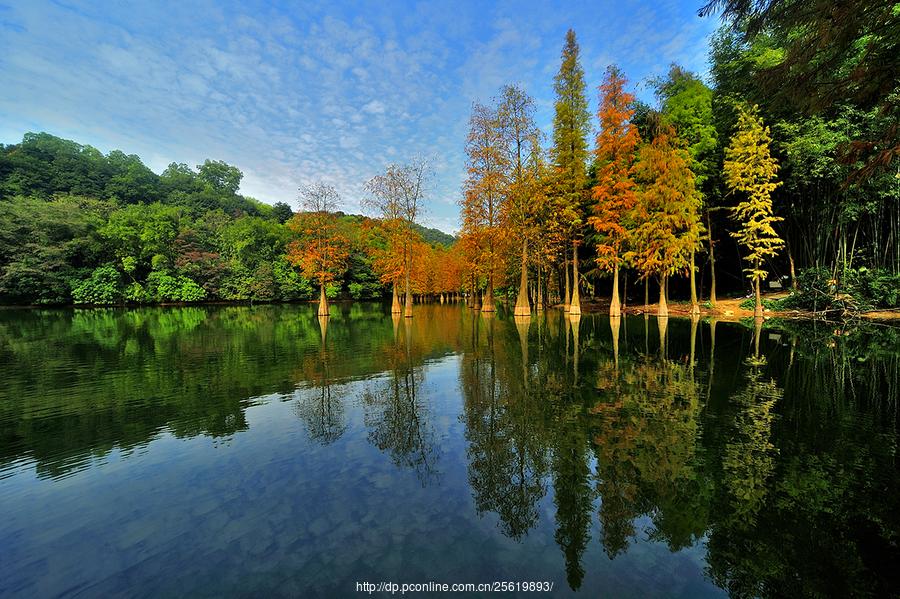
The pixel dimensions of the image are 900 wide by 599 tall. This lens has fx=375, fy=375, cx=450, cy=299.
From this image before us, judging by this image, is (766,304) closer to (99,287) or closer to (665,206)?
(665,206)

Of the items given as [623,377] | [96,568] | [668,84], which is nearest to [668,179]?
[668,84]

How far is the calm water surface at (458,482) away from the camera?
12.1ft

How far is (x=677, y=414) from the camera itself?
7.99 m

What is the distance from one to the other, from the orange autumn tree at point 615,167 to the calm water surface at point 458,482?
19028 millimetres

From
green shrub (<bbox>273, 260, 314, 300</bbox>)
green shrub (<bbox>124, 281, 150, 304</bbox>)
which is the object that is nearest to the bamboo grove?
green shrub (<bbox>273, 260, 314, 300</bbox>)

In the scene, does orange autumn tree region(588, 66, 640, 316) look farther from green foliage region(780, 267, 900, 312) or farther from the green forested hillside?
the green forested hillside

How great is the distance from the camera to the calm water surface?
12.1 ft

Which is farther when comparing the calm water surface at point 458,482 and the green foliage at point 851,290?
the green foliage at point 851,290

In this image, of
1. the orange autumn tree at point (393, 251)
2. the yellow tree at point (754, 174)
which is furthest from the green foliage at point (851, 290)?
the orange autumn tree at point (393, 251)

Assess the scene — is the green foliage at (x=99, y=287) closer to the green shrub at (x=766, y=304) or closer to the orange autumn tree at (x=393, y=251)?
the orange autumn tree at (x=393, y=251)

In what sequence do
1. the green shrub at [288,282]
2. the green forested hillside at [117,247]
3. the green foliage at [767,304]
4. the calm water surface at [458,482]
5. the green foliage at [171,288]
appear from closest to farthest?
the calm water surface at [458,482] → the green foliage at [767,304] → the green forested hillside at [117,247] → the green foliage at [171,288] → the green shrub at [288,282]

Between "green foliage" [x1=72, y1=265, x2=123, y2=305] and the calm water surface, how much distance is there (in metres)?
56.4

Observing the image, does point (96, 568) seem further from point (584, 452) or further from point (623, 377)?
point (623, 377)

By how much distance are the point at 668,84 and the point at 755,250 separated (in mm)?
17221
